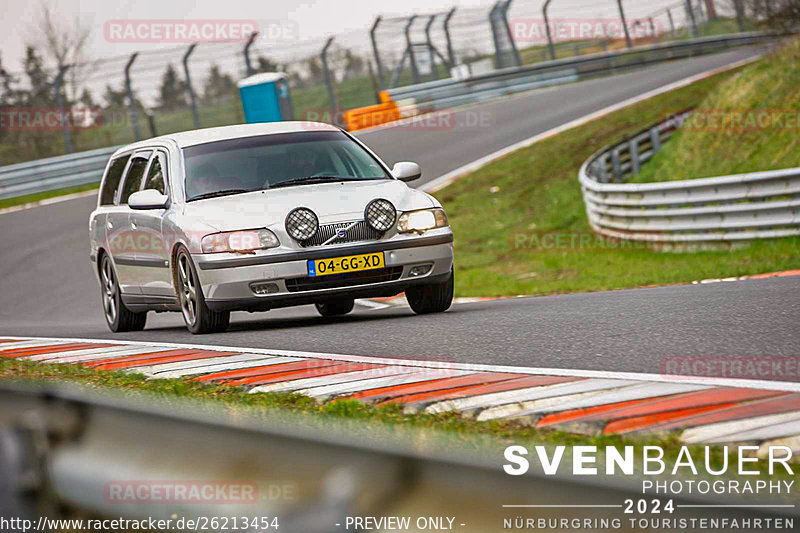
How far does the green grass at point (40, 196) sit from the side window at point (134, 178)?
1670cm

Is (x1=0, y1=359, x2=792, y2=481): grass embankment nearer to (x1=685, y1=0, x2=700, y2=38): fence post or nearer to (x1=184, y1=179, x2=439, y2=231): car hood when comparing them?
(x1=184, y1=179, x2=439, y2=231): car hood

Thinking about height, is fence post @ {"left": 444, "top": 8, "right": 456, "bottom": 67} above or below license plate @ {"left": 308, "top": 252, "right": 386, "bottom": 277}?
above

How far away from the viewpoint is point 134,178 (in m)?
10.4

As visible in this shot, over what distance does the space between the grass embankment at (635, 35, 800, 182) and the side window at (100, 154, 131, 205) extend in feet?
34.3

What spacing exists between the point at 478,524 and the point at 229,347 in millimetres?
5456

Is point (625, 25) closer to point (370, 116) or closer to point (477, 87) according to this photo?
point (477, 87)

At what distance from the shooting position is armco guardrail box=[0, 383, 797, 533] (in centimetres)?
185

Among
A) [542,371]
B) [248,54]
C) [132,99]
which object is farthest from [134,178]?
[248,54]

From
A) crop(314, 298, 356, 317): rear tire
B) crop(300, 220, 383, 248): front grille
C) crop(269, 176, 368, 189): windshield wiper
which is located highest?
crop(269, 176, 368, 189): windshield wiper

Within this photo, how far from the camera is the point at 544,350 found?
20.2ft

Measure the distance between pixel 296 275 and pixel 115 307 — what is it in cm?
296

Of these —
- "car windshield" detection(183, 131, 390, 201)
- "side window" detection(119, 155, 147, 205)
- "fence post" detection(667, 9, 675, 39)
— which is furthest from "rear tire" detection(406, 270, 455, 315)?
"fence post" detection(667, 9, 675, 39)

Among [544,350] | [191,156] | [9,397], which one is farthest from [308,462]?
[191,156]

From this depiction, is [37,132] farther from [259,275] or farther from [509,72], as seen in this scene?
[259,275]
